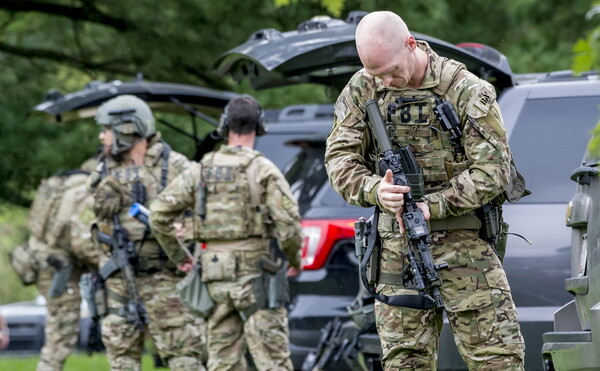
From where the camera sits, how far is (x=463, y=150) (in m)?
5.33

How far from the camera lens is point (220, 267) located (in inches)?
301

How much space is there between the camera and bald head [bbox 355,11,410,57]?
199 inches

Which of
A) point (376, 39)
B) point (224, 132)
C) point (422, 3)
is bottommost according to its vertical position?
point (376, 39)

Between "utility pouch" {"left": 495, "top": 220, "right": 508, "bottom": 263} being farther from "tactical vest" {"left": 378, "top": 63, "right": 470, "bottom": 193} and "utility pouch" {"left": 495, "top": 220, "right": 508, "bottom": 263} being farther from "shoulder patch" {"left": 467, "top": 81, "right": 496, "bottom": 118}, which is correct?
"shoulder patch" {"left": 467, "top": 81, "right": 496, "bottom": 118}

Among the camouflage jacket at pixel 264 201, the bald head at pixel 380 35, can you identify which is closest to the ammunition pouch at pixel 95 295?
the camouflage jacket at pixel 264 201

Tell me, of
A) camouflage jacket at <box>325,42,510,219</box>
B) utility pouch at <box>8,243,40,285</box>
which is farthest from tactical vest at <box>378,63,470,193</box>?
utility pouch at <box>8,243,40,285</box>

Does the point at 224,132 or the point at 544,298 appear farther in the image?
the point at 224,132

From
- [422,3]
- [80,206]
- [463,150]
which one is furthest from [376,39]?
[422,3]

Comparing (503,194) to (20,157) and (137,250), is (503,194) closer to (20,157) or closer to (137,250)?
(137,250)

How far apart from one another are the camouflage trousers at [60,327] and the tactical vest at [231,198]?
3697 millimetres

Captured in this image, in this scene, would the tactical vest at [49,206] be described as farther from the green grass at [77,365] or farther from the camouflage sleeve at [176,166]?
the camouflage sleeve at [176,166]

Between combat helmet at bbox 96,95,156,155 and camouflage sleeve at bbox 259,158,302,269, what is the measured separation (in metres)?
1.20

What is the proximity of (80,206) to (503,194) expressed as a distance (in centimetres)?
564

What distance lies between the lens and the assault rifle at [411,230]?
514 cm
